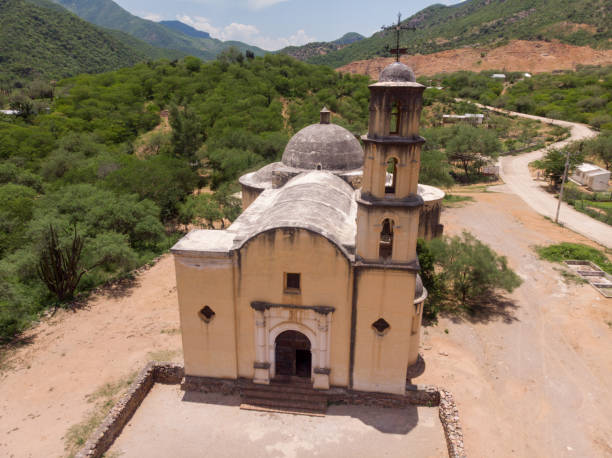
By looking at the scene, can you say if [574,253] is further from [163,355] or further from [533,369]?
[163,355]

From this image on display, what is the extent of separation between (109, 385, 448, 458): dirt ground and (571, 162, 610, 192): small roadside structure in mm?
42492

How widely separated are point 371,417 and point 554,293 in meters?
15.0

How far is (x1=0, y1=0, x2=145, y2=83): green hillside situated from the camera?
8094 cm

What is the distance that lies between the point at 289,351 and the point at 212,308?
315 centimetres

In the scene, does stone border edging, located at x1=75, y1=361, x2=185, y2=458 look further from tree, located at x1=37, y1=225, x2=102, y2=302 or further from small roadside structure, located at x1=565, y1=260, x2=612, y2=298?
small roadside structure, located at x1=565, y1=260, x2=612, y2=298

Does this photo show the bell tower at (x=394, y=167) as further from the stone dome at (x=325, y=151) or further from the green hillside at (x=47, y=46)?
the green hillside at (x=47, y=46)

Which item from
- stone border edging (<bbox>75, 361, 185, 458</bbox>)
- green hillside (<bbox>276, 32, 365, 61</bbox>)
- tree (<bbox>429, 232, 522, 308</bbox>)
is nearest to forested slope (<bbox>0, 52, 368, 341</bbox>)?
stone border edging (<bbox>75, 361, 185, 458</bbox>)

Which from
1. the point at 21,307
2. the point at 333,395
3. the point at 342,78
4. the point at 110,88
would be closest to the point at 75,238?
the point at 21,307

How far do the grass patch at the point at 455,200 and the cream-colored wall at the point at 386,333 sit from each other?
27.3 meters

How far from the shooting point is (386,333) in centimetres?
1368

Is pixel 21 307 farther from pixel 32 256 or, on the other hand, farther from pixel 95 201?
pixel 95 201

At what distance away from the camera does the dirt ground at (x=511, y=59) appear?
337 ft

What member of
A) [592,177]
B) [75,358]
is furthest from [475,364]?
[592,177]

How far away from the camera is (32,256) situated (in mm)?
20656
